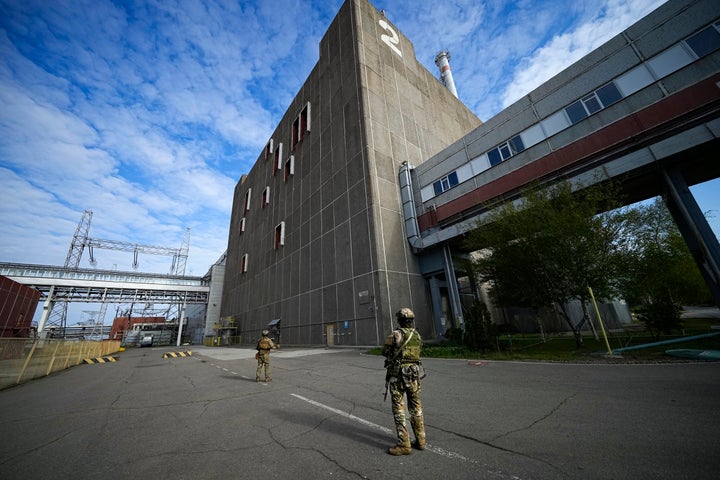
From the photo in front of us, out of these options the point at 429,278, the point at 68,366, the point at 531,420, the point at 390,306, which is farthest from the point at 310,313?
the point at 531,420

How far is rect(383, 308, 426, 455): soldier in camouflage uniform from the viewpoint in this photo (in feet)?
12.0

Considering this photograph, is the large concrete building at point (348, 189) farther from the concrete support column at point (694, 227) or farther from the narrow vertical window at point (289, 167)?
the concrete support column at point (694, 227)

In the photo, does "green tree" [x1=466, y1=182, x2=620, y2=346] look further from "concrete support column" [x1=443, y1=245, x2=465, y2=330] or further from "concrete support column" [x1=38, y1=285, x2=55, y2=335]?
"concrete support column" [x1=38, y1=285, x2=55, y2=335]

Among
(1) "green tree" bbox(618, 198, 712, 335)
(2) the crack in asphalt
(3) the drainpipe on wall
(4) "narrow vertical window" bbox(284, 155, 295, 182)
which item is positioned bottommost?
(2) the crack in asphalt

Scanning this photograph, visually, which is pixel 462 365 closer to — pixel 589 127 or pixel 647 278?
pixel 647 278

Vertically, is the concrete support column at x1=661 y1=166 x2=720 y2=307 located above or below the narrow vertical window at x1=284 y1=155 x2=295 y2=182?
below

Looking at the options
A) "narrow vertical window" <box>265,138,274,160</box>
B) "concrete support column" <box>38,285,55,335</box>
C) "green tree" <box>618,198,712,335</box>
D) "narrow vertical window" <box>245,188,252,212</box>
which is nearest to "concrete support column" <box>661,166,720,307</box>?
"green tree" <box>618,198,712,335</box>

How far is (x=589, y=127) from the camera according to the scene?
14.6m

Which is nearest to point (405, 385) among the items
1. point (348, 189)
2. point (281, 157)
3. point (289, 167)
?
point (348, 189)

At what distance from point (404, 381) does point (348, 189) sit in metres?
20.3

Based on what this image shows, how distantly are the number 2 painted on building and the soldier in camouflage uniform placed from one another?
109 ft

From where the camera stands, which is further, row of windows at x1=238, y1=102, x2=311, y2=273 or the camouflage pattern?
row of windows at x1=238, y1=102, x2=311, y2=273

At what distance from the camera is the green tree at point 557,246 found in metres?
11.5

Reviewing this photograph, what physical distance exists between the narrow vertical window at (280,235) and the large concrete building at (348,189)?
0.41 ft
